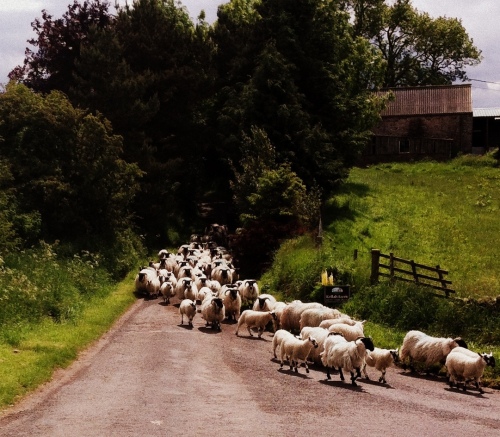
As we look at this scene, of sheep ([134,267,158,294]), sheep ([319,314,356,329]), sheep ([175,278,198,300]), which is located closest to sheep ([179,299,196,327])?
sheep ([175,278,198,300])

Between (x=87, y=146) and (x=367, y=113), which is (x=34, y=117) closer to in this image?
(x=87, y=146)

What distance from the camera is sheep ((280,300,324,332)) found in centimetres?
2452

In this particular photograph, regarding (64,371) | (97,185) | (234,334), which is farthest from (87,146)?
(64,371)

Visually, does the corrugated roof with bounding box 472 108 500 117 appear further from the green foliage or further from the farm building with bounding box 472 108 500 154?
the green foliage

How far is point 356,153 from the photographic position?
167ft

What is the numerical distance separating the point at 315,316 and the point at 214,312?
467 cm

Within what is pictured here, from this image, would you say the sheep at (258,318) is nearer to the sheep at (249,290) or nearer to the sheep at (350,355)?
the sheep at (249,290)

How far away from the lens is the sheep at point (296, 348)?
64.7 feet

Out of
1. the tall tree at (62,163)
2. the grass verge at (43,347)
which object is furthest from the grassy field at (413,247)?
the tall tree at (62,163)

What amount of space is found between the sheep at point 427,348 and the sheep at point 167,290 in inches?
575

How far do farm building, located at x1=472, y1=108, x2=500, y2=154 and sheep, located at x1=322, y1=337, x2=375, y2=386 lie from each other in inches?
2375

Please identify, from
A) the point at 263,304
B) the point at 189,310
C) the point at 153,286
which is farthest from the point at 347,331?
the point at 153,286

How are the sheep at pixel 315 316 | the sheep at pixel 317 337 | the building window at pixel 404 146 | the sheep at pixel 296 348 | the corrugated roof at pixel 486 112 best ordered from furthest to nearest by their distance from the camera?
the corrugated roof at pixel 486 112 → the building window at pixel 404 146 → the sheep at pixel 315 316 → the sheep at pixel 317 337 → the sheep at pixel 296 348

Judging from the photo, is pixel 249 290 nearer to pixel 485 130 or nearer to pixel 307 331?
pixel 307 331
